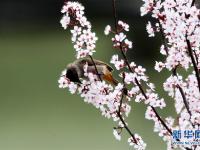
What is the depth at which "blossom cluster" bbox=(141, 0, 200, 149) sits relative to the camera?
2850 millimetres

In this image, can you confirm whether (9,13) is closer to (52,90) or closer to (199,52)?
(52,90)

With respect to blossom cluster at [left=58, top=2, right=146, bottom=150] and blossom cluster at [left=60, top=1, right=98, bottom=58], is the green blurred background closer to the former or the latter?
blossom cluster at [left=58, top=2, right=146, bottom=150]

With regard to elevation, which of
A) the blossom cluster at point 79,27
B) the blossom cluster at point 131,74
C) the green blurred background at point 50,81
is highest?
the green blurred background at point 50,81

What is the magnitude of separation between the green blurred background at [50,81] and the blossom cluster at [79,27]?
4.11 m

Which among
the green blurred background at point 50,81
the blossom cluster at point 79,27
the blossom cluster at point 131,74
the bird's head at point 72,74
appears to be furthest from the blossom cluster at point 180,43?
the green blurred background at point 50,81

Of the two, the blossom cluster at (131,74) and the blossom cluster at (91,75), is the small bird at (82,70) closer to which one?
the blossom cluster at (91,75)

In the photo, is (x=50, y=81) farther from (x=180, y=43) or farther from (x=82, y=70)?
(x=180, y=43)

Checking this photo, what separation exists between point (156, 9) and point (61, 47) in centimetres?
519

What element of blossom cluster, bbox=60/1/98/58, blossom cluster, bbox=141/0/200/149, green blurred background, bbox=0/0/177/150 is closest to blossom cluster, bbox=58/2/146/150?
blossom cluster, bbox=60/1/98/58

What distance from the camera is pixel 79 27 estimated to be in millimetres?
3055

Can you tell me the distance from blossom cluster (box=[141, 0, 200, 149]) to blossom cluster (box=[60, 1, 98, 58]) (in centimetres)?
33

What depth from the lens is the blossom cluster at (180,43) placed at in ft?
9.35

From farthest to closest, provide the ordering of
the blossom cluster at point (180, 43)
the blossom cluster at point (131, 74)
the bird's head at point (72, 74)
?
the bird's head at point (72, 74) < the blossom cluster at point (131, 74) < the blossom cluster at point (180, 43)

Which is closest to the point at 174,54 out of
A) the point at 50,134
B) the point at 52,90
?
the point at 50,134
